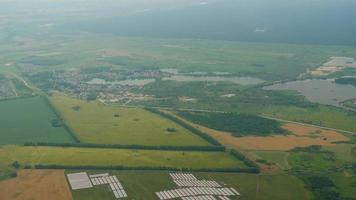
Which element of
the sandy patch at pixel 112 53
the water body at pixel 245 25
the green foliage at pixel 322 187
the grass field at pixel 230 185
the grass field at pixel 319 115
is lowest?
the green foliage at pixel 322 187

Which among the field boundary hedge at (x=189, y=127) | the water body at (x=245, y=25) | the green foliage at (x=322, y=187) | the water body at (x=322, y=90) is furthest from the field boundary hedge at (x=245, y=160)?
the water body at (x=245, y=25)

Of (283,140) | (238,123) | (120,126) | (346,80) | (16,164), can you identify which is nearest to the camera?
(16,164)

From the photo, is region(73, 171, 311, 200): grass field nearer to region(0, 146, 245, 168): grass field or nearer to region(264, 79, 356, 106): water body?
region(0, 146, 245, 168): grass field

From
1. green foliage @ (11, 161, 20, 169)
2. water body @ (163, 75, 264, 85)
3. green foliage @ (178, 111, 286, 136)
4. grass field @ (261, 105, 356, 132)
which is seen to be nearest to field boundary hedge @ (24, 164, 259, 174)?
green foliage @ (11, 161, 20, 169)

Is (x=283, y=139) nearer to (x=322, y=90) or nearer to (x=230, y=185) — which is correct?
(x=230, y=185)

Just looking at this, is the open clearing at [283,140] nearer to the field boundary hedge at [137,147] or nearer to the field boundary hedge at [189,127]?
the field boundary hedge at [189,127]

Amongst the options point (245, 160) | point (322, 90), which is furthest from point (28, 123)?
point (322, 90)
